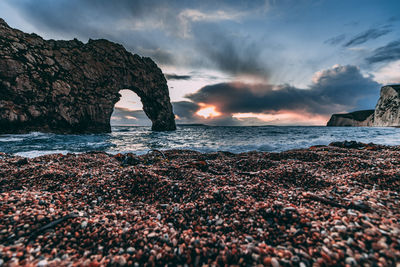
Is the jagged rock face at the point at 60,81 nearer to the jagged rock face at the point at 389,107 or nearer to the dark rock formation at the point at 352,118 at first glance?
the jagged rock face at the point at 389,107

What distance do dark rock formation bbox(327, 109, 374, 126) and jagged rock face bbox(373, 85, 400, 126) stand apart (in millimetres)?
34667

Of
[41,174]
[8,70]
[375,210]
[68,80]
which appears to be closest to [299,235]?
[375,210]

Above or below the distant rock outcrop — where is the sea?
below

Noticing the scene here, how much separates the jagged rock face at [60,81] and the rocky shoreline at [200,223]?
1190 inches

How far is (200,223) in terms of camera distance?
7.64 ft

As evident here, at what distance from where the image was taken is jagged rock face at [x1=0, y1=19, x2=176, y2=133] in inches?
873

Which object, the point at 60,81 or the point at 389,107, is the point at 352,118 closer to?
the point at 389,107

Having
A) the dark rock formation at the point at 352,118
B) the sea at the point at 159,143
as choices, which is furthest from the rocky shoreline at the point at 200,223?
the dark rock formation at the point at 352,118

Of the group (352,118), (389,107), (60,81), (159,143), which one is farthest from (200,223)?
(352,118)

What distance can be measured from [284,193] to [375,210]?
1223 millimetres

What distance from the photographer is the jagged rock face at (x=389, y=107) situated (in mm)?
72062

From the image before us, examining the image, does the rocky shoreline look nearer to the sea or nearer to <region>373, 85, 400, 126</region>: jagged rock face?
the sea

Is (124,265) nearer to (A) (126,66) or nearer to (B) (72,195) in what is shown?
(B) (72,195)

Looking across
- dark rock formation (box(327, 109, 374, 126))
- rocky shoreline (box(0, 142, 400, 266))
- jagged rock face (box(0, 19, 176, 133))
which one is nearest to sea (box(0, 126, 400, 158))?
jagged rock face (box(0, 19, 176, 133))
